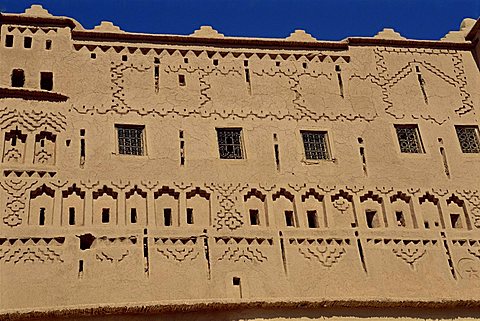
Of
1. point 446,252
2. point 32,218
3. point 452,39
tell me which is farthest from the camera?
point 452,39

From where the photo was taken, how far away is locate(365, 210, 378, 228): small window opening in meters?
11.8

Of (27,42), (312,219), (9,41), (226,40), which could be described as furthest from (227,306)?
(9,41)

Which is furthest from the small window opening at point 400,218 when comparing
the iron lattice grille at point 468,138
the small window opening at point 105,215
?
the small window opening at point 105,215

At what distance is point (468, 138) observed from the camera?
12906 mm

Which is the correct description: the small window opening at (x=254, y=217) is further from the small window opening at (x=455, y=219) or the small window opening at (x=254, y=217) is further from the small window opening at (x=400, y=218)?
the small window opening at (x=455, y=219)

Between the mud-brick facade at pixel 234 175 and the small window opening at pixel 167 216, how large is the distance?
3 centimetres

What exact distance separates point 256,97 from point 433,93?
2.87 meters

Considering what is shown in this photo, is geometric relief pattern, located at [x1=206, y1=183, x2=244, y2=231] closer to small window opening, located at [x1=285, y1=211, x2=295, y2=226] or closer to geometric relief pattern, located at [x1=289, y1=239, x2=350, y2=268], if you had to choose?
small window opening, located at [x1=285, y1=211, x2=295, y2=226]

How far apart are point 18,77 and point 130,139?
6.25 ft

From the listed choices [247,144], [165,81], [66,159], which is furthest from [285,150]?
[66,159]

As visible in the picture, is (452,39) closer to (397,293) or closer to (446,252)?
(446,252)

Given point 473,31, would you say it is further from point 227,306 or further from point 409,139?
point 227,306

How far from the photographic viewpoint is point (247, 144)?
1209cm

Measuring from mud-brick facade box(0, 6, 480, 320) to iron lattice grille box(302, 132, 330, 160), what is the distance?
21 mm
